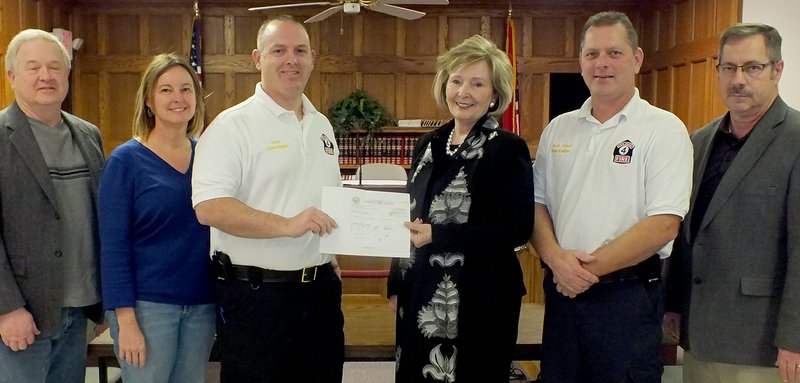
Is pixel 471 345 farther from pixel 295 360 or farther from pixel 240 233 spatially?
pixel 240 233

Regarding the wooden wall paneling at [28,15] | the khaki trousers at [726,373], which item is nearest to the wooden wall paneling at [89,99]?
the wooden wall paneling at [28,15]

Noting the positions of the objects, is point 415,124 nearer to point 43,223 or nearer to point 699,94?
point 699,94

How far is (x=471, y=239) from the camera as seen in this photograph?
6.34 ft

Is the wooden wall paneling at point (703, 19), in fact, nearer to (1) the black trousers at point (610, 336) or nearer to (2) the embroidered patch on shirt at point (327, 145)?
(1) the black trousers at point (610, 336)

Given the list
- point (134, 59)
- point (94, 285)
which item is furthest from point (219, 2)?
point (94, 285)

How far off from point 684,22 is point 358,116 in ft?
12.4

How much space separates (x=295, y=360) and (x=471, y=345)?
0.56 m

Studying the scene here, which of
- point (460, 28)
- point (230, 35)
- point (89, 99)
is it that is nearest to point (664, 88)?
point (460, 28)

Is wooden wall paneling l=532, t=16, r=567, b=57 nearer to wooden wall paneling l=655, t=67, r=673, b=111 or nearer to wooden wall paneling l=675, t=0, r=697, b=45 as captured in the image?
wooden wall paneling l=655, t=67, r=673, b=111

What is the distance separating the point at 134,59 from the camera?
806 cm

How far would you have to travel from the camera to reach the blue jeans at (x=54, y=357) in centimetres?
195

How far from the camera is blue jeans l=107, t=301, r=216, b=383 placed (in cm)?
195

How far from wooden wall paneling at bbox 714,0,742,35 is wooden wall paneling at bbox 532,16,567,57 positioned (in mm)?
2193

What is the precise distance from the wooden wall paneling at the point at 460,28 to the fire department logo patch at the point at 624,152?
21.2 feet
